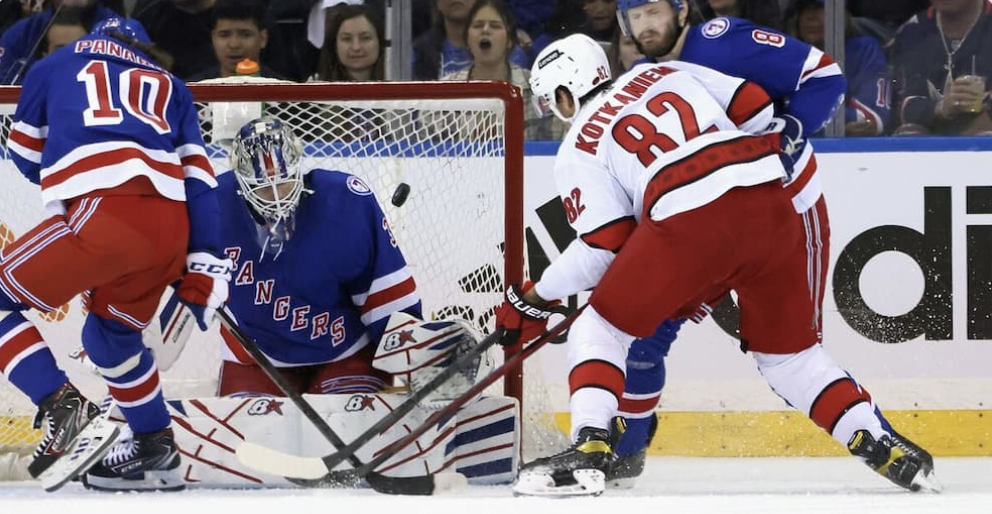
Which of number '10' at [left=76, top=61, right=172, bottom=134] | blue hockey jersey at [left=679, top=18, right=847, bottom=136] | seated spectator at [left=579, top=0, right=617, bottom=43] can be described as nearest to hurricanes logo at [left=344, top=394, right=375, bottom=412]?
number '10' at [left=76, top=61, right=172, bottom=134]

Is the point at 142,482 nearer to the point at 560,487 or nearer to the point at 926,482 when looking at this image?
the point at 560,487

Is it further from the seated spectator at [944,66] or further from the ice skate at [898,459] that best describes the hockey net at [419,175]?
the seated spectator at [944,66]

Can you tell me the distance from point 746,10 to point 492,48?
0.70 meters

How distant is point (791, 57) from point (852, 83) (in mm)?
962

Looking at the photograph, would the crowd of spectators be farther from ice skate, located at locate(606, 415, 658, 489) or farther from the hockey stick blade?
the hockey stick blade

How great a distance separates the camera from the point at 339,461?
10.1 feet

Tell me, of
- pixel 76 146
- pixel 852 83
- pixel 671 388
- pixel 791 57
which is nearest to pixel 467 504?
pixel 76 146

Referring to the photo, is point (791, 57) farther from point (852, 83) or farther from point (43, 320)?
point (43, 320)

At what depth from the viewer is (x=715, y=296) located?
3104mm

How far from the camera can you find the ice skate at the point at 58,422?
288cm

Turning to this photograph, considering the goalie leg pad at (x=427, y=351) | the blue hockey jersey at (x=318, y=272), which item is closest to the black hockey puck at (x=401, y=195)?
the blue hockey jersey at (x=318, y=272)

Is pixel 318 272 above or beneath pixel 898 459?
above

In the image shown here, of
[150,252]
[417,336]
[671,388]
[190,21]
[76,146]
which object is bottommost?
[671,388]

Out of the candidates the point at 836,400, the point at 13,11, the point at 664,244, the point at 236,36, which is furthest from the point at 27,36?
the point at 836,400
